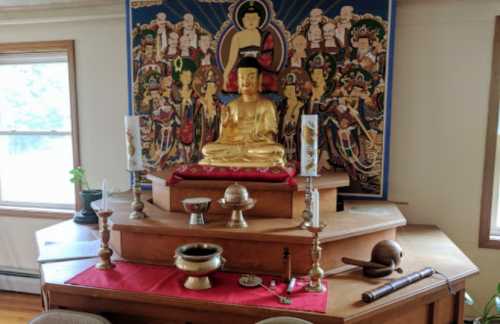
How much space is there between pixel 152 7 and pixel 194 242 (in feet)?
6.14

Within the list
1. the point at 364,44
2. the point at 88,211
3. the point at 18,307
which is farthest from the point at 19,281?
the point at 364,44

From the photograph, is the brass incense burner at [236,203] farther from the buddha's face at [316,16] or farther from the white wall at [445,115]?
the buddha's face at [316,16]

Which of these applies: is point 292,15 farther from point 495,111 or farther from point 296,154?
point 495,111

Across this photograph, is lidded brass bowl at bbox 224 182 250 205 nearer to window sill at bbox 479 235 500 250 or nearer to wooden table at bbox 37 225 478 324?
wooden table at bbox 37 225 478 324

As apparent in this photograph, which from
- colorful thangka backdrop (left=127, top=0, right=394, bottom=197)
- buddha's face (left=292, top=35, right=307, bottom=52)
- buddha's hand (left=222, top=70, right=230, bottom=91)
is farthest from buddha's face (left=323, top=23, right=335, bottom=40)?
buddha's hand (left=222, top=70, right=230, bottom=91)

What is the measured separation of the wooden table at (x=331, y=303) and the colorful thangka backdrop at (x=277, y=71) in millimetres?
867

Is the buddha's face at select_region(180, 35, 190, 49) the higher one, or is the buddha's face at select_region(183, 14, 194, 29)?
the buddha's face at select_region(183, 14, 194, 29)

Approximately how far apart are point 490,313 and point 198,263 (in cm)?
208

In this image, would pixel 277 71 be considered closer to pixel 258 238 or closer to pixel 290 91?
pixel 290 91

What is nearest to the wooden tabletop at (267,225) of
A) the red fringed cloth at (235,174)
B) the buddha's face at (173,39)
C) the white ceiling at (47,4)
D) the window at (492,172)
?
the red fringed cloth at (235,174)

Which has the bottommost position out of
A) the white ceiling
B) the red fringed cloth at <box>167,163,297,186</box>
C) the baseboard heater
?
the baseboard heater

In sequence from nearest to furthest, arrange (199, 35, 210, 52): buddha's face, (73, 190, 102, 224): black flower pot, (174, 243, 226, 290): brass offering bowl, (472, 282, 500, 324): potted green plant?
(174, 243, 226, 290): brass offering bowl
(472, 282, 500, 324): potted green plant
(73, 190, 102, 224): black flower pot
(199, 35, 210, 52): buddha's face

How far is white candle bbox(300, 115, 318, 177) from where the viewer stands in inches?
78.5

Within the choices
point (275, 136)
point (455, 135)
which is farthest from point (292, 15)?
point (455, 135)
